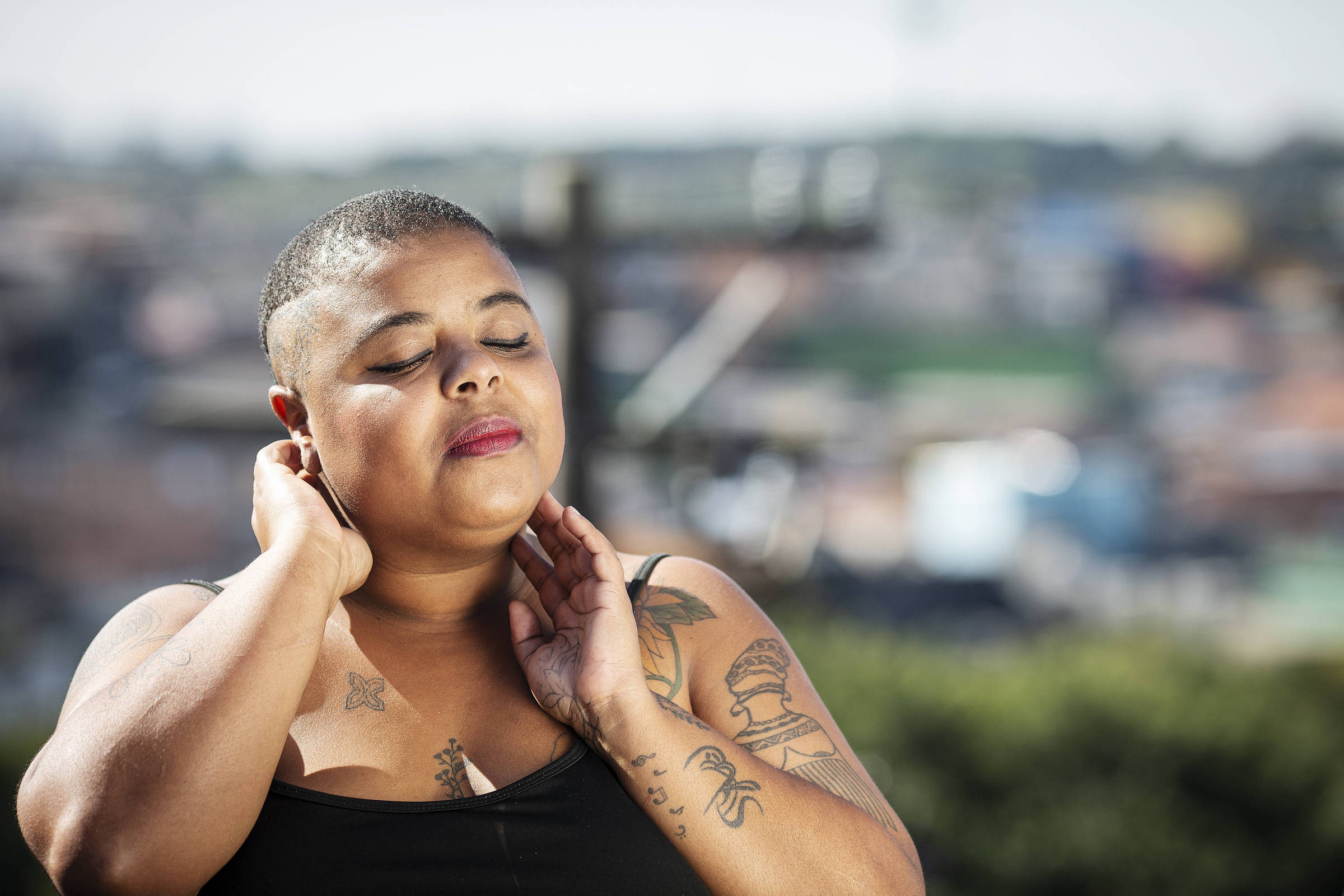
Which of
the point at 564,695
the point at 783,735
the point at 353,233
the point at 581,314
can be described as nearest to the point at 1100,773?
the point at 581,314

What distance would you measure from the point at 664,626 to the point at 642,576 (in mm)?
127

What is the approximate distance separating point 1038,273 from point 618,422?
4439cm

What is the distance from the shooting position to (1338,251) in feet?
125

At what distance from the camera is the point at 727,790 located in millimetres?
1607

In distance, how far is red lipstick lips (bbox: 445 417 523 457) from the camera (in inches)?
65.7

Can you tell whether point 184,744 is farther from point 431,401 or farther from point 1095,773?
point 1095,773

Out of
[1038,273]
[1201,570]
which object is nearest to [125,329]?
[1201,570]

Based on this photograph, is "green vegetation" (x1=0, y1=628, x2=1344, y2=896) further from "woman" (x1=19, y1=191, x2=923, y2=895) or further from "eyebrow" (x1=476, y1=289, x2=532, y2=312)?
"eyebrow" (x1=476, y1=289, x2=532, y2=312)

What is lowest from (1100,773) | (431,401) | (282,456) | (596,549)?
(1100,773)

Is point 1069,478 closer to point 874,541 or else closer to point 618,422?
point 874,541

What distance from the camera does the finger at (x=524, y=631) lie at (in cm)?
179

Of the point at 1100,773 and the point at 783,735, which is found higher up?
the point at 783,735

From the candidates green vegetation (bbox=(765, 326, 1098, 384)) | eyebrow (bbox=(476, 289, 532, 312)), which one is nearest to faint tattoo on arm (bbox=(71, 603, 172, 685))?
eyebrow (bbox=(476, 289, 532, 312))

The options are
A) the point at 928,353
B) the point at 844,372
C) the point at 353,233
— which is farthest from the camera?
the point at 928,353
